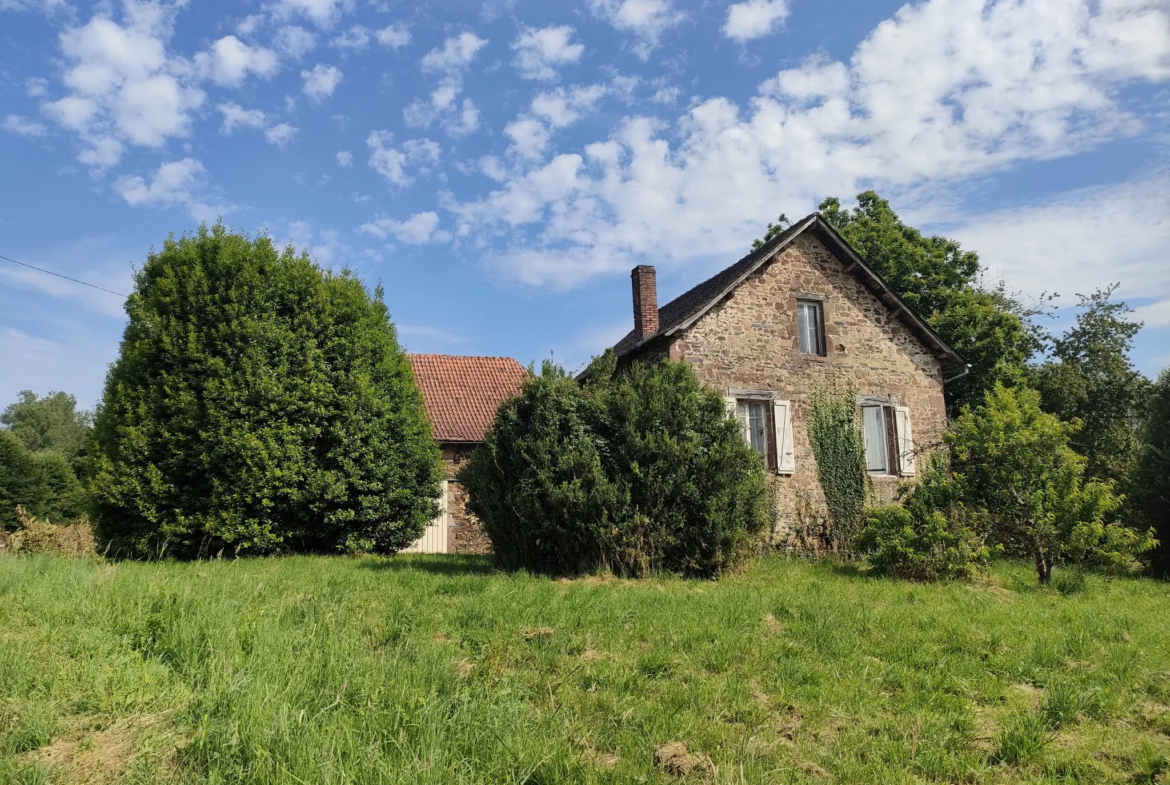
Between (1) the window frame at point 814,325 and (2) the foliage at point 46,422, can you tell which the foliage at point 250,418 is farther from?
(2) the foliage at point 46,422

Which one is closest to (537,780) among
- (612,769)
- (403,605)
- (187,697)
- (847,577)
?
(612,769)

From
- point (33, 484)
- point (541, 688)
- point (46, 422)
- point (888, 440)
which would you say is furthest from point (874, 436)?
point (46, 422)

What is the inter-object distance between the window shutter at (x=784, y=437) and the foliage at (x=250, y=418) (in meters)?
7.22

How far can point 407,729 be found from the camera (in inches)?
143

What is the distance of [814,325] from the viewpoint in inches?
630

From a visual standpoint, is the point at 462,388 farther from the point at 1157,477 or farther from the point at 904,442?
the point at 1157,477

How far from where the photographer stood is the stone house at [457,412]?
18609 millimetres

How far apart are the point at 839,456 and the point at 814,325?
302 cm

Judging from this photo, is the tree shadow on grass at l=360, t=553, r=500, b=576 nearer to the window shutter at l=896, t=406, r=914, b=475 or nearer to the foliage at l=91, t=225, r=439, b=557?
the foliage at l=91, t=225, r=439, b=557

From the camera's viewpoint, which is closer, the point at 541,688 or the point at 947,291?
the point at 541,688

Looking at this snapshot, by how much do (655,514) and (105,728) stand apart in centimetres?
667

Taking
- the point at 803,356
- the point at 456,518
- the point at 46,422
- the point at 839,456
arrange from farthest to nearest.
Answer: the point at 46,422, the point at 456,518, the point at 803,356, the point at 839,456

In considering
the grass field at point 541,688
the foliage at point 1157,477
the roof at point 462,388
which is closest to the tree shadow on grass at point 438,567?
the grass field at point 541,688

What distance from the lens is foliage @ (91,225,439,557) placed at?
38.3 ft
